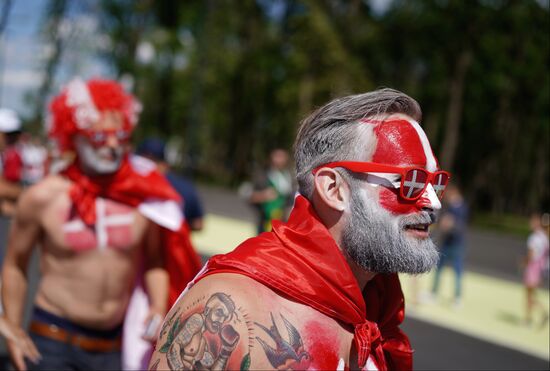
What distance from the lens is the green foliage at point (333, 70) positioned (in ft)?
95.0

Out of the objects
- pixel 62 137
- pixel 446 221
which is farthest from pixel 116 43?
pixel 62 137

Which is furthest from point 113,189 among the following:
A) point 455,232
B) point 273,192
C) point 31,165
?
point 31,165

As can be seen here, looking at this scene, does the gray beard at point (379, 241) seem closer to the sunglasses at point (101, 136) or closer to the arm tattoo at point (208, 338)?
the arm tattoo at point (208, 338)

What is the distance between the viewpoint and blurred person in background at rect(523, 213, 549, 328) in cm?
949

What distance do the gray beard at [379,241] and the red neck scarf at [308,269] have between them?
6 centimetres

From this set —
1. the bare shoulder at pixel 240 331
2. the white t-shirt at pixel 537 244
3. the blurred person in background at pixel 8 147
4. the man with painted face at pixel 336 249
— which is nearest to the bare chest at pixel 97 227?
the blurred person in background at pixel 8 147

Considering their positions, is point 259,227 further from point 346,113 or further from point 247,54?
point 247,54

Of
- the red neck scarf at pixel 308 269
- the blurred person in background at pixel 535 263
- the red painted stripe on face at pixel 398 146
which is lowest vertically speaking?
the blurred person in background at pixel 535 263

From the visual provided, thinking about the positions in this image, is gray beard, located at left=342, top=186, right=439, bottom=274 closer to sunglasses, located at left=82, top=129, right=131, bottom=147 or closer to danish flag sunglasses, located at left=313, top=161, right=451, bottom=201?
danish flag sunglasses, located at left=313, top=161, right=451, bottom=201

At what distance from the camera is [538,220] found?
1022 centimetres

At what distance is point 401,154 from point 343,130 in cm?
15

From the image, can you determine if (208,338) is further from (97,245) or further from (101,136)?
(101,136)

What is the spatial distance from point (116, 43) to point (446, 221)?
30994 millimetres

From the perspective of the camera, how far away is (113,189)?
137 inches
